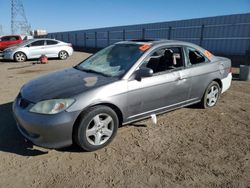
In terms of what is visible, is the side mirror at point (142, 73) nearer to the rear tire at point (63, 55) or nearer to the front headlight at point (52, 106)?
the front headlight at point (52, 106)

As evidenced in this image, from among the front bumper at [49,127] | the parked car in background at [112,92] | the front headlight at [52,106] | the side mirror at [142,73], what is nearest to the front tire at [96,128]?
the parked car in background at [112,92]

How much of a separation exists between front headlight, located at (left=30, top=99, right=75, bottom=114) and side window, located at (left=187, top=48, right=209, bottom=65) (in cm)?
263

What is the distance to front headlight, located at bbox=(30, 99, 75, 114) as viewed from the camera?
10.2 feet

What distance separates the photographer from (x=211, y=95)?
17.0 ft

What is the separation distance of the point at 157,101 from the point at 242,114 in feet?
6.95

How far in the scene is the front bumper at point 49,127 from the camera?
10.0 feet

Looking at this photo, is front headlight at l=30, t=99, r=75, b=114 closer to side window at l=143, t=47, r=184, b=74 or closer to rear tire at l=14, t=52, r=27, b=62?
side window at l=143, t=47, r=184, b=74

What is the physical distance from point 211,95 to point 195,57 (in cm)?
97

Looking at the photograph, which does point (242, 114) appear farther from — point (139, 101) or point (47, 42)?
point (47, 42)

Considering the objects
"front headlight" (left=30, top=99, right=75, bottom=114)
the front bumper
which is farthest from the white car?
"front headlight" (left=30, top=99, right=75, bottom=114)

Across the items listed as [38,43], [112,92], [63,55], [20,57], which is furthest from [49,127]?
[63,55]

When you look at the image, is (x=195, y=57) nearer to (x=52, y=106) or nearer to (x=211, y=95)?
Result: (x=211, y=95)

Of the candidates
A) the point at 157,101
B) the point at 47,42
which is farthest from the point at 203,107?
the point at 47,42

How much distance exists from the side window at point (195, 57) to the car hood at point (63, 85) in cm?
185
